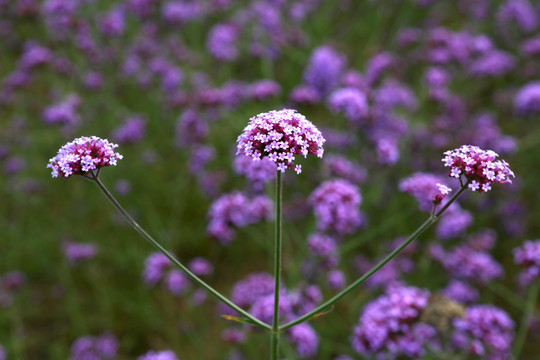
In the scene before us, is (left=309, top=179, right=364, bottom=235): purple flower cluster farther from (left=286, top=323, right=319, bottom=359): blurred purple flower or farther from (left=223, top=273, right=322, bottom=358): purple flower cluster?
(left=286, top=323, right=319, bottom=359): blurred purple flower

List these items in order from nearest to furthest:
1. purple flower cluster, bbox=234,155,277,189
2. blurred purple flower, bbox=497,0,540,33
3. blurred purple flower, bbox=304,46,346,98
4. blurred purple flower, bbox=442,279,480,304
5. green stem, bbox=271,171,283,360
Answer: green stem, bbox=271,171,283,360
purple flower cluster, bbox=234,155,277,189
blurred purple flower, bbox=442,279,480,304
blurred purple flower, bbox=304,46,346,98
blurred purple flower, bbox=497,0,540,33

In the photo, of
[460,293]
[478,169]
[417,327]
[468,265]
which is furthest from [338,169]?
[478,169]

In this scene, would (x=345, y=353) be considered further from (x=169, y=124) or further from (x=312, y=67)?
(x=169, y=124)

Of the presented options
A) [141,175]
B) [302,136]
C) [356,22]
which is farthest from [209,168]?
[302,136]

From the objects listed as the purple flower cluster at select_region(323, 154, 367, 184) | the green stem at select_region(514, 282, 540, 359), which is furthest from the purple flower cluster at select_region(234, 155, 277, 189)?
the green stem at select_region(514, 282, 540, 359)

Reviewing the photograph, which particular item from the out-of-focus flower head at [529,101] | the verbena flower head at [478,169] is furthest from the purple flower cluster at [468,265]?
the verbena flower head at [478,169]

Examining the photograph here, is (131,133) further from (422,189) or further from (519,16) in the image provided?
(519,16)
